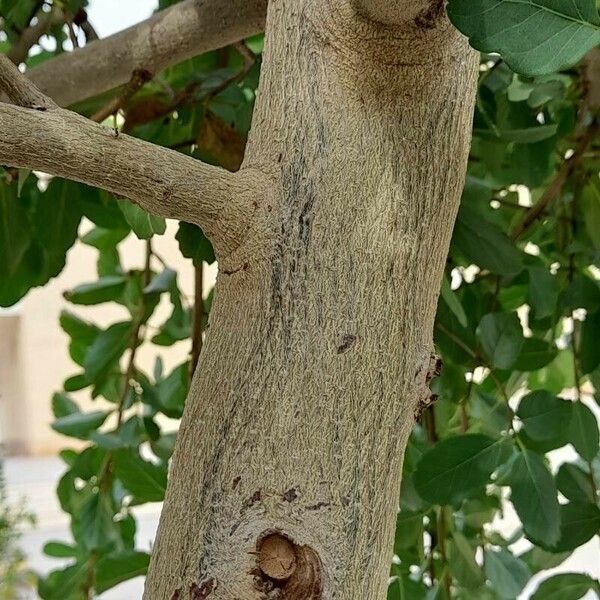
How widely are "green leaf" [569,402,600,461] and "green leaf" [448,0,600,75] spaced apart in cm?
28

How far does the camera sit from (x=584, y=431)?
0.50 metres

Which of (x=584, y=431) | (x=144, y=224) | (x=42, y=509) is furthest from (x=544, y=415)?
(x=42, y=509)

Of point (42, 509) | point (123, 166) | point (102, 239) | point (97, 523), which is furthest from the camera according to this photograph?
point (42, 509)

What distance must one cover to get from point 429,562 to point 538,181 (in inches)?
9.8

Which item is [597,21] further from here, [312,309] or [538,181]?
[538,181]

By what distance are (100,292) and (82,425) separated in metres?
0.10

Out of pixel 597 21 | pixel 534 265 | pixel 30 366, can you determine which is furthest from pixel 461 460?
pixel 30 366

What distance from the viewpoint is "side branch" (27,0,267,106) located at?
41 cm

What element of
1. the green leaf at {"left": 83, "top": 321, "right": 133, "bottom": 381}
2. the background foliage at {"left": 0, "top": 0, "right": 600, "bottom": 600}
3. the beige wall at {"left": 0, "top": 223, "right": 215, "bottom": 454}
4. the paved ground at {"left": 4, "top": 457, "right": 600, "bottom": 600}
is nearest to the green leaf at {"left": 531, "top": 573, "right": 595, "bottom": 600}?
the background foliage at {"left": 0, "top": 0, "right": 600, "bottom": 600}

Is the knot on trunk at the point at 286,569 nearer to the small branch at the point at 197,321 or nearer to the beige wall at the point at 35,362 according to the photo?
the small branch at the point at 197,321

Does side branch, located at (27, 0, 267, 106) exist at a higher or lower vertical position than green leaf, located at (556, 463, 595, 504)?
higher

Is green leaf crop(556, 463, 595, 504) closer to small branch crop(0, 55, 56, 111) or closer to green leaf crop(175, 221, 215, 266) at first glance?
green leaf crop(175, 221, 215, 266)

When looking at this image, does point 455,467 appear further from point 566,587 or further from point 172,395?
point 172,395

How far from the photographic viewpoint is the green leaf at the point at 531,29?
0.83ft
